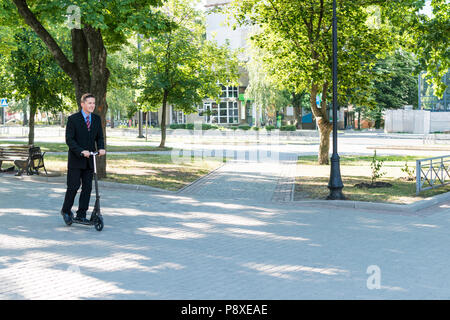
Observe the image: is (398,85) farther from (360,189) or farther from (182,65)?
(360,189)

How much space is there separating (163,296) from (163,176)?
10723 mm

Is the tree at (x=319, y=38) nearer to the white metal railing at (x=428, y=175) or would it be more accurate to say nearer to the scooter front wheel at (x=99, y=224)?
the white metal railing at (x=428, y=175)

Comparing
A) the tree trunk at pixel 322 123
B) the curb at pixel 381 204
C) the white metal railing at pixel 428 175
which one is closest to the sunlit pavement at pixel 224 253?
the curb at pixel 381 204

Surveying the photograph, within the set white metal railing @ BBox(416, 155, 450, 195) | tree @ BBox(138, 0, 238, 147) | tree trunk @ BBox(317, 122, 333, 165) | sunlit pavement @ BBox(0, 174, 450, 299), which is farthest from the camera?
tree @ BBox(138, 0, 238, 147)

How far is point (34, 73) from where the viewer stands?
2445cm

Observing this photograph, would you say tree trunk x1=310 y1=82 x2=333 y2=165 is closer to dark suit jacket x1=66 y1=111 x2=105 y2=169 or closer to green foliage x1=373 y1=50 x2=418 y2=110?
dark suit jacket x1=66 y1=111 x2=105 y2=169

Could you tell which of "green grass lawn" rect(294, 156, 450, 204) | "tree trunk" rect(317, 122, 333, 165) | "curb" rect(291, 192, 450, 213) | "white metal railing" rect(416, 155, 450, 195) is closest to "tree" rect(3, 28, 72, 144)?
"tree trunk" rect(317, 122, 333, 165)

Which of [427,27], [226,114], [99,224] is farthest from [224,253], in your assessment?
[226,114]

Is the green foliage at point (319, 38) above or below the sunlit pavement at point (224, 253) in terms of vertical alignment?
above

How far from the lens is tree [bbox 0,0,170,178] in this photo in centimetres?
1213

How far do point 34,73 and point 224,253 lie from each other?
2026 centimetres

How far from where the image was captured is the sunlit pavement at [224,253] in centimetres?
538

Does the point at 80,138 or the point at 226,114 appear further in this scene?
the point at 226,114
